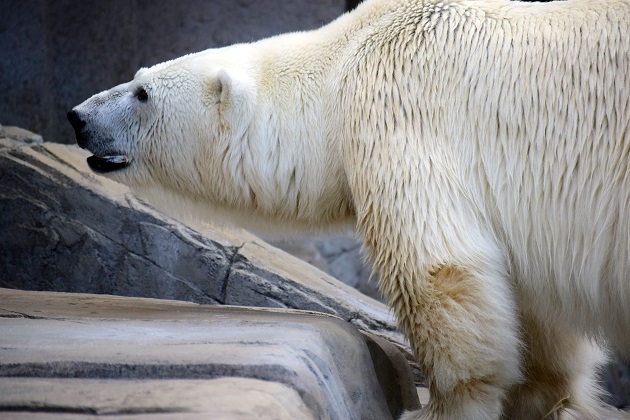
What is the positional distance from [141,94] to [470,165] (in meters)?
1.33

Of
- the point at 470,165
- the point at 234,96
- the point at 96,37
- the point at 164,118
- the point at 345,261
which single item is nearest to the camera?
the point at 470,165

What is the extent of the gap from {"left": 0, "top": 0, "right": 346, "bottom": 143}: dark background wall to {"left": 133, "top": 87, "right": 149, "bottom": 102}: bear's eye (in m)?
2.86

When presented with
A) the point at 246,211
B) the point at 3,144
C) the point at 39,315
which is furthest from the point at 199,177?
the point at 3,144

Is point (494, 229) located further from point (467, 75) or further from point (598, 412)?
point (598, 412)

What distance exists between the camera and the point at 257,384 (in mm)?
1803

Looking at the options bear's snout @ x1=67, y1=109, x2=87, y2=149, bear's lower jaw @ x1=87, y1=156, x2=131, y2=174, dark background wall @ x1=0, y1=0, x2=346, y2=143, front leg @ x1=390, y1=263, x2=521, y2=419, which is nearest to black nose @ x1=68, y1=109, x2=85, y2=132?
bear's snout @ x1=67, y1=109, x2=87, y2=149

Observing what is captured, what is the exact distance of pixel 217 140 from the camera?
2.96 metres

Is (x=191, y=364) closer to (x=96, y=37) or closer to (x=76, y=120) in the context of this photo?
(x=76, y=120)

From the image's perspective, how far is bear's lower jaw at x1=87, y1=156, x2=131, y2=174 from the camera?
10.1 feet

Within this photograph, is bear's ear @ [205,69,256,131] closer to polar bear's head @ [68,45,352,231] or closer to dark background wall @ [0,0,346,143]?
polar bear's head @ [68,45,352,231]

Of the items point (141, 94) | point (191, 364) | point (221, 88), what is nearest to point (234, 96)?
point (221, 88)

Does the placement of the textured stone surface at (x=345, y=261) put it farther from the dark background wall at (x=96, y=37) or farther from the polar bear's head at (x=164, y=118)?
the polar bear's head at (x=164, y=118)

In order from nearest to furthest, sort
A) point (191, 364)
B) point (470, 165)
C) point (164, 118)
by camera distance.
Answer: point (191, 364) → point (470, 165) → point (164, 118)

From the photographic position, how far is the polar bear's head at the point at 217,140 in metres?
2.86
